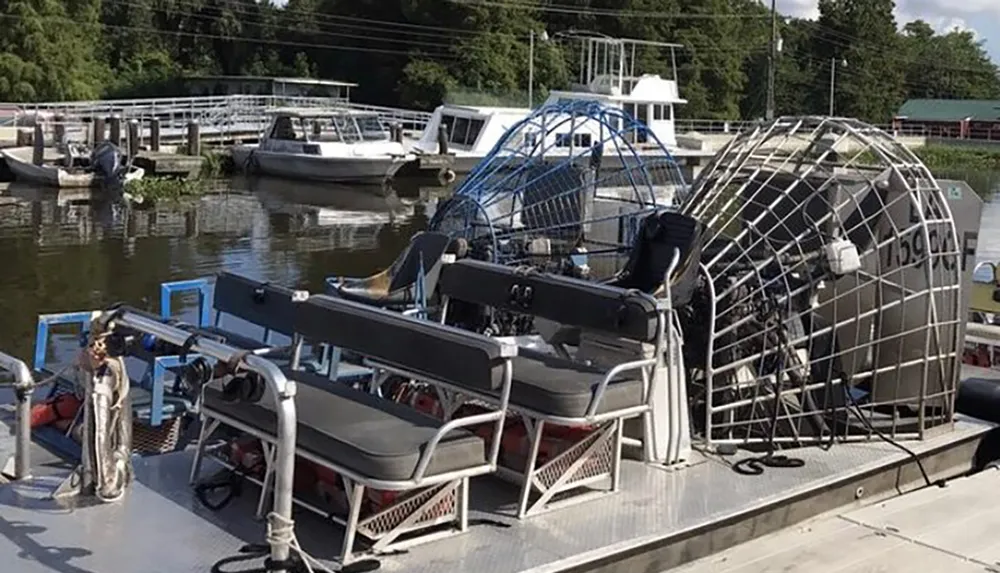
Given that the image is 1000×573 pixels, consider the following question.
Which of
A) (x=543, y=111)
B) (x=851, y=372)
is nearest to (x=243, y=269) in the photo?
(x=543, y=111)

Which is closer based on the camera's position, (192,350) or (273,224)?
(192,350)

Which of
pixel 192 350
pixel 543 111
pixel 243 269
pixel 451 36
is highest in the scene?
pixel 451 36

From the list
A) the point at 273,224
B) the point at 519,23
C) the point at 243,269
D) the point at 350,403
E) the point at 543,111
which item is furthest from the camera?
the point at 519,23

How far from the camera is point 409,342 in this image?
17.6ft

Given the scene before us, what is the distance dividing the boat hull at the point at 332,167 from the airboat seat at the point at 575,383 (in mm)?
30750

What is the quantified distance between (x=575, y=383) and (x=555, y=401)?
219 millimetres

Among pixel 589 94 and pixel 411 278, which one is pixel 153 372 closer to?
pixel 411 278

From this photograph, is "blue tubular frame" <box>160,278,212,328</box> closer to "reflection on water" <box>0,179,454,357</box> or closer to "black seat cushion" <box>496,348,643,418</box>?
"black seat cushion" <box>496,348,643,418</box>

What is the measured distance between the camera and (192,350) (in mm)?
4777

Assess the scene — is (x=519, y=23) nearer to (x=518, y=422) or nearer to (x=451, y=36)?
(x=451, y=36)

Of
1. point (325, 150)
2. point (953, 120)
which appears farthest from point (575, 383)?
point (953, 120)

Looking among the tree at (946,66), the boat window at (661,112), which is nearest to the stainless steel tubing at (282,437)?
the boat window at (661,112)

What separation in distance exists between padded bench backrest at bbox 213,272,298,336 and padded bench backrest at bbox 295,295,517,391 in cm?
42

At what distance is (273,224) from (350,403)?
23.0 metres
